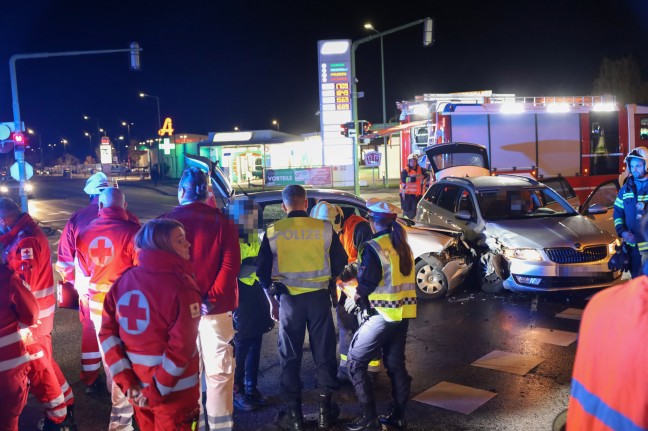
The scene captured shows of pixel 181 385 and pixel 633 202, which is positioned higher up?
pixel 633 202

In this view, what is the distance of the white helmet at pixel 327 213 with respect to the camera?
5.87m

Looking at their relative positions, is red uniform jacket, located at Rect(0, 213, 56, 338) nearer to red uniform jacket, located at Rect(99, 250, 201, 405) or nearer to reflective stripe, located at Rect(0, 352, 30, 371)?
reflective stripe, located at Rect(0, 352, 30, 371)

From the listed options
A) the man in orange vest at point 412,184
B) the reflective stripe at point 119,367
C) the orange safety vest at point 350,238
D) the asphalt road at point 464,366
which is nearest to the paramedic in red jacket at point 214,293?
the asphalt road at point 464,366

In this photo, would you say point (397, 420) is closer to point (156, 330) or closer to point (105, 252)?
point (156, 330)

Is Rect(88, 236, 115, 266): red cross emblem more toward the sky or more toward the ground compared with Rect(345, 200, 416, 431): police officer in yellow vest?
more toward the sky

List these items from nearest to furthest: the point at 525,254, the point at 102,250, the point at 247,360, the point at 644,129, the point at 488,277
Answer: the point at 102,250 → the point at 247,360 → the point at 525,254 → the point at 488,277 → the point at 644,129

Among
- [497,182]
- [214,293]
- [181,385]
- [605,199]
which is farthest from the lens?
[605,199]

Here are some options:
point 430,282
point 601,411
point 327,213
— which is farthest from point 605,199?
point 601,411

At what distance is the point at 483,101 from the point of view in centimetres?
1848

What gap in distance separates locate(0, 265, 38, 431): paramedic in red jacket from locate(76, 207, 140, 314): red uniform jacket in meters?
0.88

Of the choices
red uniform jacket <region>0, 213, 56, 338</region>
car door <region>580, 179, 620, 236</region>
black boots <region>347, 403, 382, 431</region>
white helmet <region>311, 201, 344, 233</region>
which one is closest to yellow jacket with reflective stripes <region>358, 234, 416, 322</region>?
black boots <region>347, 403, 382, 431</region>

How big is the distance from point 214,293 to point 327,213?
194 cm

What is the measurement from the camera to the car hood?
27.2ft

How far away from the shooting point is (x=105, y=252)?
4617mm
